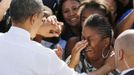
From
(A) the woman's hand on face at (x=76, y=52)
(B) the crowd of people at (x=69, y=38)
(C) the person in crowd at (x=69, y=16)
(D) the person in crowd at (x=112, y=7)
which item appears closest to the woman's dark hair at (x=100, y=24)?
(B) the crowd of people at (x=69, y=38)

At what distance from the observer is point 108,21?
153 inches

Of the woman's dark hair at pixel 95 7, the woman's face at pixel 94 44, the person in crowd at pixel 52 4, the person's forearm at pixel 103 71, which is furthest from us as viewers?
the person in crowd at pixel 52 4

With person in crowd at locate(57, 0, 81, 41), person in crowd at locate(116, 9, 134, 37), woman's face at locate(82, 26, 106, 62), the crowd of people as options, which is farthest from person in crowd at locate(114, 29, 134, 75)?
person in crowd at locate(57, 0, 81, 41)

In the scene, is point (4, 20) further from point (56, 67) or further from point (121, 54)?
point (121, 54)

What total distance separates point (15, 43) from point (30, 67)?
0.20 m

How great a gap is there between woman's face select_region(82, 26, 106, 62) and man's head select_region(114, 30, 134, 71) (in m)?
0.65

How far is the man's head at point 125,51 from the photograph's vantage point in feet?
9.49

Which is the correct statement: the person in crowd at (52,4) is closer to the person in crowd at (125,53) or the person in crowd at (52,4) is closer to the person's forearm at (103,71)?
the person's forearm at (103,71)

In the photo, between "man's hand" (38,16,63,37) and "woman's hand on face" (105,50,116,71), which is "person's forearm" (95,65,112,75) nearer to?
"woman's hand on face" (105,50,116,71)

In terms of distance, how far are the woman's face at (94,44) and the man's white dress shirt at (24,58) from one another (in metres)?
0.76

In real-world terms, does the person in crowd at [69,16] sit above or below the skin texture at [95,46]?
below

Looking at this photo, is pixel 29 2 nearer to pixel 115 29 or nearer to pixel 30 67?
pixel 30 67

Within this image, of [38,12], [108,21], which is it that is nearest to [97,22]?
[108,21]

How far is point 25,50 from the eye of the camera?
2879 millimetres
